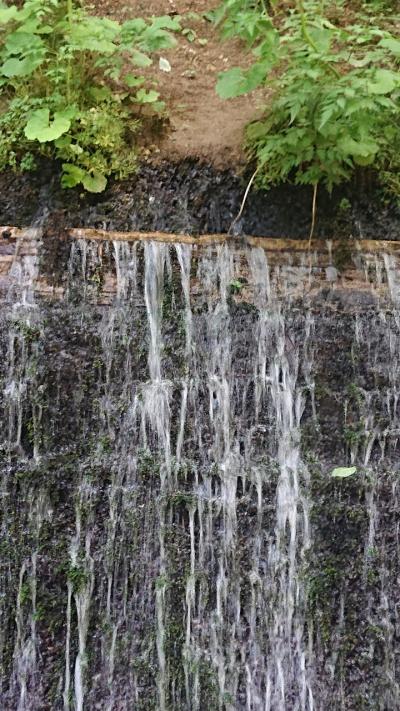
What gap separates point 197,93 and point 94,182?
1.06m

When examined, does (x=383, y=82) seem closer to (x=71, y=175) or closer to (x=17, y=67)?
(x=71, y=175)

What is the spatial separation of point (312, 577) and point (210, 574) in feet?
1.55

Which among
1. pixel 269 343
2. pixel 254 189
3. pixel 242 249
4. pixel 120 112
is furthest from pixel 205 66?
pixel 269 343

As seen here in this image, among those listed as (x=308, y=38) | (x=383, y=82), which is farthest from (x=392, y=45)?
(x=308, y=38)

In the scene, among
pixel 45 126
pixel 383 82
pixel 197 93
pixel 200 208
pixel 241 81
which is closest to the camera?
pixel 383 82

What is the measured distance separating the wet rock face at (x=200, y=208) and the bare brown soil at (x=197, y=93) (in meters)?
0.22

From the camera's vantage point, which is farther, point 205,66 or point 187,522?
point 205,66

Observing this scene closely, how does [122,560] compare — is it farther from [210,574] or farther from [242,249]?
[242,249]

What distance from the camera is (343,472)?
121 inches

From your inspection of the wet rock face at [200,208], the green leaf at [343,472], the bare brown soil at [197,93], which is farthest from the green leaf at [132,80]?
the green leaf at [343,472]

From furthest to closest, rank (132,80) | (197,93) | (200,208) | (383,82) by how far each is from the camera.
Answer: (197,93) < (132,80) < (200,208) < (383,82)

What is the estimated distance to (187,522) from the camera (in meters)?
2.97

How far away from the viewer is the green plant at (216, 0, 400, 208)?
299 cm

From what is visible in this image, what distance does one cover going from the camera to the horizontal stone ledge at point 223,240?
126 inches
